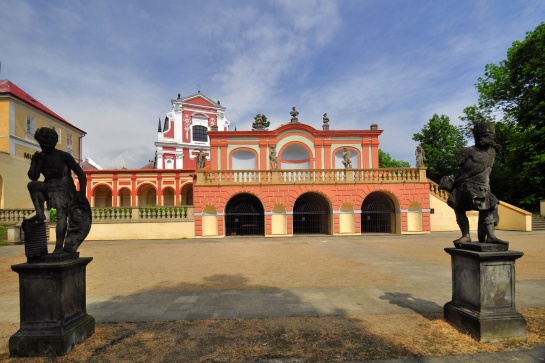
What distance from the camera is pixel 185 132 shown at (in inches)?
1403

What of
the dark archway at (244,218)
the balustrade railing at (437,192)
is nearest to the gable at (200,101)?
the dark archway at (244,218)

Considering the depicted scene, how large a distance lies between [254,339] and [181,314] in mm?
1705

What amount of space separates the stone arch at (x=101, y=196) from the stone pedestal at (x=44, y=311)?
2899 cm

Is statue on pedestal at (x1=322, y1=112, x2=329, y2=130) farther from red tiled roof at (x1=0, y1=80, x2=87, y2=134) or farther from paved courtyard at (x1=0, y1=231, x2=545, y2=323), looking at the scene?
red tiled roof at (x1=0, y1=80, x2=87, y2=134)

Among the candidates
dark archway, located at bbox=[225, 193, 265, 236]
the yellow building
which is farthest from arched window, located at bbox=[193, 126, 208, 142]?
dark archway, located at bbox=[225, 193, 265, 236]

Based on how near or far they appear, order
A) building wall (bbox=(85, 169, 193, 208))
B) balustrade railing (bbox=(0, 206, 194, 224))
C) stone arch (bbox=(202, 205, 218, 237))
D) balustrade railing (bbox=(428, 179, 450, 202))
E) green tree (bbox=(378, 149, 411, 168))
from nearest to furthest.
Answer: balustrade railing (bbox=(0, 206, 194, 224))
stone arch (bbox=(202, 205, 218, 237))
balustrade railing (bbox=(428, 179, 450, 202))
building wall (bbox=(85, 169, 193, 208))
green tree (bbox=(378, 149, 411, 168))

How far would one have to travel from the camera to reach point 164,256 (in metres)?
11.7

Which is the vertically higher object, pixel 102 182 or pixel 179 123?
pixel 179 123

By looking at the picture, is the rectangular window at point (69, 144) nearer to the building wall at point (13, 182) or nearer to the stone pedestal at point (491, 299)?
the building wall at point (13, 182)

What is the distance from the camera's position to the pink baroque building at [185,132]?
3466 centimetres

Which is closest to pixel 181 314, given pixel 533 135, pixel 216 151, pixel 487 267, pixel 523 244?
pixel 487 267

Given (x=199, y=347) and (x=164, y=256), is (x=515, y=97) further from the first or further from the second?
(x=199, y=347)

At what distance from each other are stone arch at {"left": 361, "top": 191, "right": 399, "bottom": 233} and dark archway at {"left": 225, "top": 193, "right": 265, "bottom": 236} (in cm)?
707

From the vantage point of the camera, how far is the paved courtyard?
530cm
